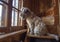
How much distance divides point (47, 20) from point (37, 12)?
74 cm

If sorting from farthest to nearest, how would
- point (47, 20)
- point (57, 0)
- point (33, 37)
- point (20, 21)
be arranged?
1. point (47, 20)
2. point (57, 0)
3. point (20, 21)
4. point (33, 37)

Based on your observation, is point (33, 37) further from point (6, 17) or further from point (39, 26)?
point (6, 17)

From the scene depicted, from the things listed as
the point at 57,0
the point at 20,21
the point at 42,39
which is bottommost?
the point at 42,39

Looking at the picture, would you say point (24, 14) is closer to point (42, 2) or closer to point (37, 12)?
point (37, 12)

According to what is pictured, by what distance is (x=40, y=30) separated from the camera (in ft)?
7.81

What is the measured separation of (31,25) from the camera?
2506 mm

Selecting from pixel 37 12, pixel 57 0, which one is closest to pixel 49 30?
pixel 57 0

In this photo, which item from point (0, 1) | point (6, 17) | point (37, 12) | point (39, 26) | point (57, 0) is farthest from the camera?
point (37, 12)

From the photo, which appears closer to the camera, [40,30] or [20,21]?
[40,30]

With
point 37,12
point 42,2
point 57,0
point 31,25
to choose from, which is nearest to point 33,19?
point 31,25

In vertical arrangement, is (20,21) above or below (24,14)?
below

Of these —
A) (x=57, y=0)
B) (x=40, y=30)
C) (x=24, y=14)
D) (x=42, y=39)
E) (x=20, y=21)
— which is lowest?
(x=42, y=39)

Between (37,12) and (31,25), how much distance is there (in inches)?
61.2

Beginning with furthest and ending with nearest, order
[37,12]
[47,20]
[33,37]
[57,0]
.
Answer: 1. [37,12]
2. [47,20]
3. [57,0]
4. [33,37]
